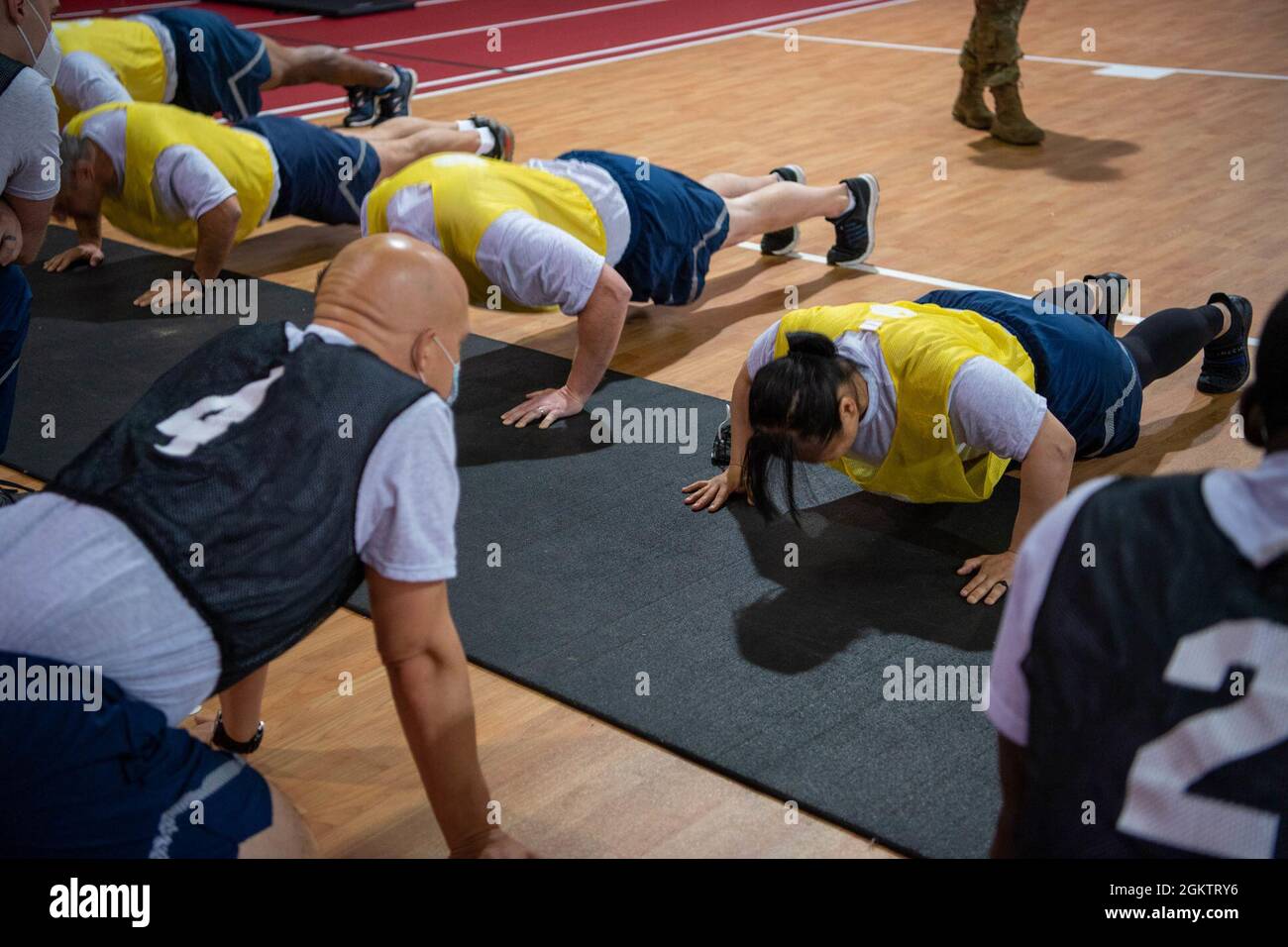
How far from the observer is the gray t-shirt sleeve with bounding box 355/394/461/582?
1473 millimetres

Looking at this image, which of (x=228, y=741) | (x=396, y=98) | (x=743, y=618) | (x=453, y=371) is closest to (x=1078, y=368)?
(x=743, y=618)

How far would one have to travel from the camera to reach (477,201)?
321cm

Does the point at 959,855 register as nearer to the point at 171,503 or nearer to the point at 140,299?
the point at 171,503

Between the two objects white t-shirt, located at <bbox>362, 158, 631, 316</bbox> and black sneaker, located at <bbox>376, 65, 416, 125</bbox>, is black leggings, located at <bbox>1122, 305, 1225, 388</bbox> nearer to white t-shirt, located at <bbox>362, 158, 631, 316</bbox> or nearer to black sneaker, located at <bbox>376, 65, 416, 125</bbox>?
white t-shirt, located at <bbox>362, 158, 631, 316</bbox>

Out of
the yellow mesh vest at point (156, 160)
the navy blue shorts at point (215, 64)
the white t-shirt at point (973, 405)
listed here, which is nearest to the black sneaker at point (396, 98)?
the navy blue shorts at point (215, 64)

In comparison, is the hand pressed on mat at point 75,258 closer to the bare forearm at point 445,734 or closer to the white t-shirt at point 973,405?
the white t-shirt at point 973,405

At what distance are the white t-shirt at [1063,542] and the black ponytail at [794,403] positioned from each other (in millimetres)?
1103

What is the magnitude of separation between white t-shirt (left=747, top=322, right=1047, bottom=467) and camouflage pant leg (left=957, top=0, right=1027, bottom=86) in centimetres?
343

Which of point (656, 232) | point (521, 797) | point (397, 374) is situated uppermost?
point (397, 374)

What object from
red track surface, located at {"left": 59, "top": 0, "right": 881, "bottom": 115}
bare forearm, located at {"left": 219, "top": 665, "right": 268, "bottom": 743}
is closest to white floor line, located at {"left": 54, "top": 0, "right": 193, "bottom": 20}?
red track surface, located at {"left": 59, "top": 0, "right": 881, "bottom": 115}

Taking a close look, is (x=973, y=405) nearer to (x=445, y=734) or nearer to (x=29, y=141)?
(x=445, y=734)

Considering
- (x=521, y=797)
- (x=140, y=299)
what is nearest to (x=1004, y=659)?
(x=521, y=797)

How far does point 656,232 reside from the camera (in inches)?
145

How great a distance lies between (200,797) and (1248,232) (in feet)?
12.9
